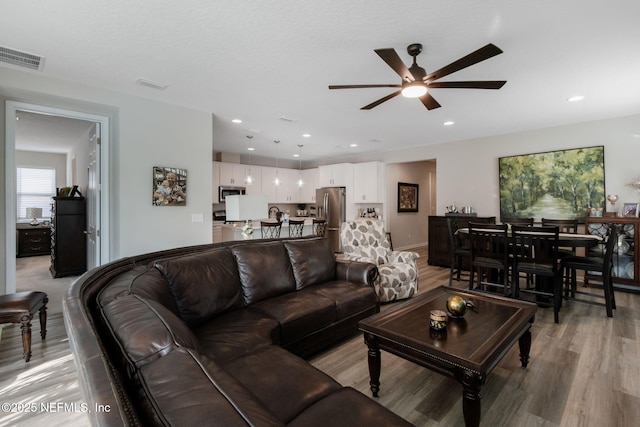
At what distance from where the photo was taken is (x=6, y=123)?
2.96 m

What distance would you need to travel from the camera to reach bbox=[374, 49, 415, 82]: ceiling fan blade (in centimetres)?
204

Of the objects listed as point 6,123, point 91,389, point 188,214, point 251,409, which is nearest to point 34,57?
point 6,123

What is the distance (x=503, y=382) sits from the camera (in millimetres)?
2094

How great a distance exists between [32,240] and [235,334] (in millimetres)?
8229

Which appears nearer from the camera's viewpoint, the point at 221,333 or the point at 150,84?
the point at 221,333

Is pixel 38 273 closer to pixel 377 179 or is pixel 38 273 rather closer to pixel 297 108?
pixel 297 108

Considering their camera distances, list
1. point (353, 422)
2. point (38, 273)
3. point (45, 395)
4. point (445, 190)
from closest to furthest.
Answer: point (353, 422)
point (45, 395)
point (38, 273)
point (445, 190)

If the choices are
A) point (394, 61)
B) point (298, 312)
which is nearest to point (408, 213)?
point (394, 61)

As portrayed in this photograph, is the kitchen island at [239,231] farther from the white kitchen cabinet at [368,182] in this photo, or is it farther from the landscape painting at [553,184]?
the landscape painting at [553,184]

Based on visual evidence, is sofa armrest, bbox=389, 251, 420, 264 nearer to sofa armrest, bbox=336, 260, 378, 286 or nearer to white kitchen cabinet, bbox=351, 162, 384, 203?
sofa armrest, bbox=336, 260, 378, 286

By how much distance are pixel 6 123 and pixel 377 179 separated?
20.6ft

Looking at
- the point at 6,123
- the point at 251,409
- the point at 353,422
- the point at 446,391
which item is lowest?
the point at 446,391

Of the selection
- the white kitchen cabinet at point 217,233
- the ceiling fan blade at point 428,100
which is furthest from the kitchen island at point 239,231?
the ceiling fan blade at point 428,100

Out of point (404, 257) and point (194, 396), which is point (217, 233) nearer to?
point (404, 257)
